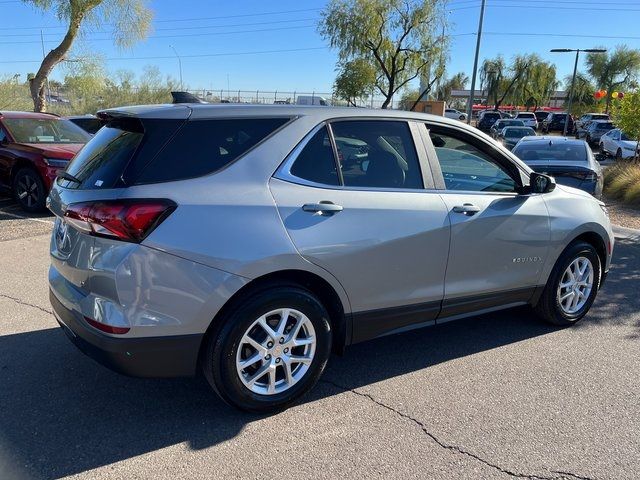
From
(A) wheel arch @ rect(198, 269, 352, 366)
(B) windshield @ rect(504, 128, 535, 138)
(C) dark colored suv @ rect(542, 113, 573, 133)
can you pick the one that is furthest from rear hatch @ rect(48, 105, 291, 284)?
(C) dark colored suv @ rect(542, 113, 573, 133)

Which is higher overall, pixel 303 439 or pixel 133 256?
pixel 133 256

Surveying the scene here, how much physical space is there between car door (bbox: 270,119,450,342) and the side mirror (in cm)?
99

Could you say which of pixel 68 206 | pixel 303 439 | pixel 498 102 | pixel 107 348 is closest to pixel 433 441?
pixel 303 439

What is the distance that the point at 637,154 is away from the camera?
608 inches

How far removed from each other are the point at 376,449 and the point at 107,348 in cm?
150

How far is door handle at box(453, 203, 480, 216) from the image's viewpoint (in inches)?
150

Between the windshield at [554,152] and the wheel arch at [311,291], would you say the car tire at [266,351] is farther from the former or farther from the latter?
the windshield at [554,152]

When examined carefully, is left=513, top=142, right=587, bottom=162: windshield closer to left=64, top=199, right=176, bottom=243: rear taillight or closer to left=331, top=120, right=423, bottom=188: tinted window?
left=331, top=120, right=423, bottom=188: tinted window

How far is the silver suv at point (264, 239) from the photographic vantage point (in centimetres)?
283

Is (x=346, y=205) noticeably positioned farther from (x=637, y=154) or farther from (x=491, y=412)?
(x=637, y=154)

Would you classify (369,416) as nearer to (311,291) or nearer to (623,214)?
(311,291)

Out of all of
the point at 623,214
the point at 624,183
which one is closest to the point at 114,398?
the point at 623,214

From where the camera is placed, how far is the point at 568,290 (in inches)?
186

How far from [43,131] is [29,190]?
4.40ft
